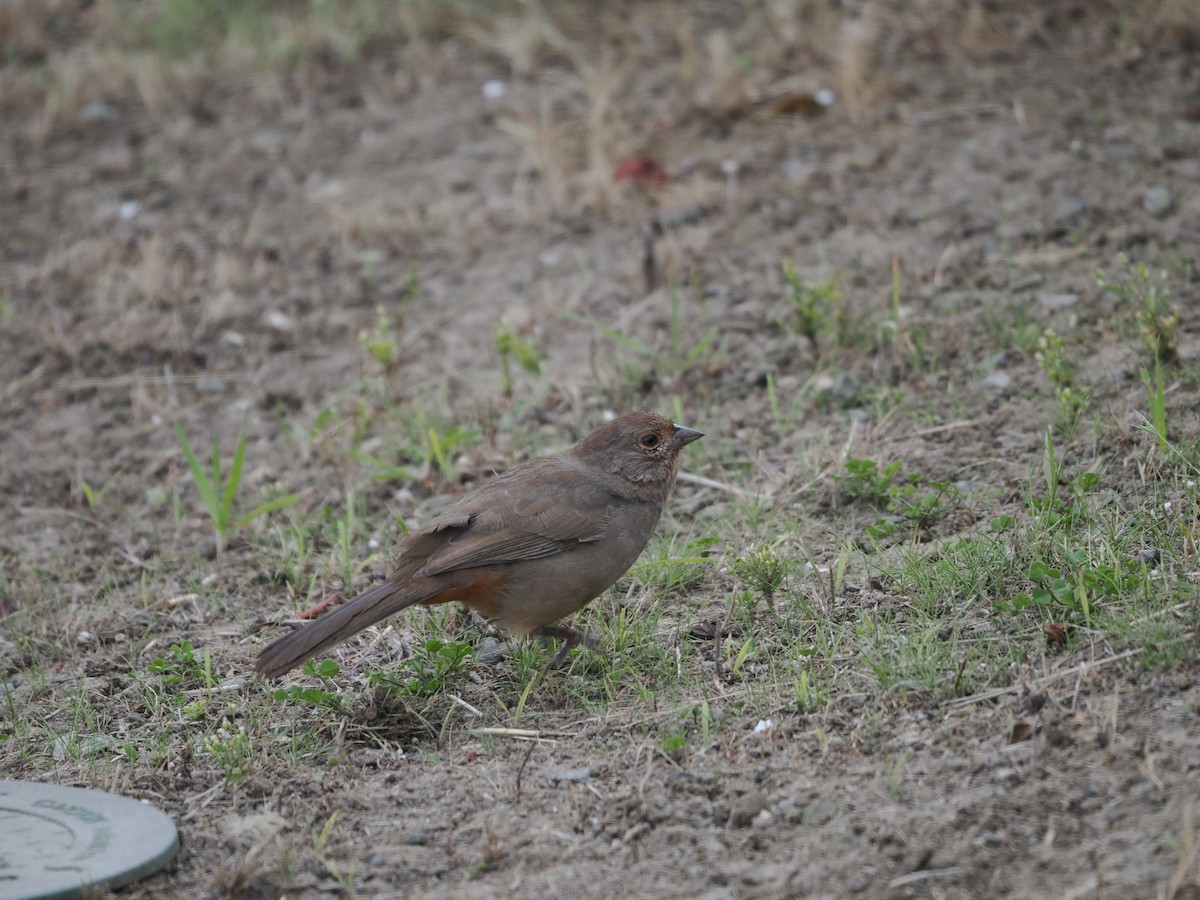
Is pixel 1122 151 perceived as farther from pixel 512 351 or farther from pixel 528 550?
pixel 528 550

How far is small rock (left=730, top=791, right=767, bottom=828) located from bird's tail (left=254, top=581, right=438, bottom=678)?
1.34m

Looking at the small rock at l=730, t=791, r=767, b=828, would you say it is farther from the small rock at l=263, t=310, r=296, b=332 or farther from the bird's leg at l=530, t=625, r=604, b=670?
the small rock at l=263, t=310, r=296, b=332

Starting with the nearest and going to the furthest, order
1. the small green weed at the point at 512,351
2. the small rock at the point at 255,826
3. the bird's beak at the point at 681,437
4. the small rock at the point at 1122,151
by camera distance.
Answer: the small rock at the point at 255,826 → the bird's beak at the point at 681,437 → the small green weed at the point at 512,351 → the small rock at the point at 1122,151

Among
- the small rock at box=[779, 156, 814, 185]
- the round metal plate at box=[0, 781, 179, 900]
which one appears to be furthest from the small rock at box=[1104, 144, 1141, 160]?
the round metal plate at box=[0, 781, 179, 900]

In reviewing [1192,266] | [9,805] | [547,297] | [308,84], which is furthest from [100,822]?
[308,84]

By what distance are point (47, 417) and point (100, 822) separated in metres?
3.67

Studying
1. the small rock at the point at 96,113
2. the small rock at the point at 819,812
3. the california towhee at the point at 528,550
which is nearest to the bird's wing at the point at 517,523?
the california towhee at the point at 528,550

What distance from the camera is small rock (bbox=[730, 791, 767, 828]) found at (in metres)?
3.64

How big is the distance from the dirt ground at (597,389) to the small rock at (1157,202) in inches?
0.9

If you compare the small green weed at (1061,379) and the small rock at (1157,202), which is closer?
the small green weed at (1061,379)

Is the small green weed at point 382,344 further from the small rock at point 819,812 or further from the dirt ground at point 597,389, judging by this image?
the small rock at point 819,812

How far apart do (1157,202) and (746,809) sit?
440 cm

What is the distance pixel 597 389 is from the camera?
21.2 ft

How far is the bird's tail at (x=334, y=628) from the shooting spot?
13.9 ft
